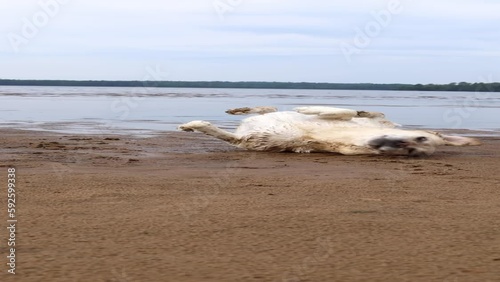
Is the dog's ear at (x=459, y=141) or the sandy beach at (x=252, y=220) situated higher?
the dog's ear at (x=459, y=141)

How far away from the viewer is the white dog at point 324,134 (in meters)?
13.3

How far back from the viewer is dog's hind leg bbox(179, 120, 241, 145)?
1405 centimetres

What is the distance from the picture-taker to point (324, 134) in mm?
13930

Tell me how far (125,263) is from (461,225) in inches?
127

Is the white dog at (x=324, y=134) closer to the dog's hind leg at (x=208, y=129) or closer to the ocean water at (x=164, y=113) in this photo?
the dog's hind leg at (x=208, y=129)

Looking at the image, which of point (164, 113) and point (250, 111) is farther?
point (164, 113)

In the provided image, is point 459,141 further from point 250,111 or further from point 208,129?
point 208,129

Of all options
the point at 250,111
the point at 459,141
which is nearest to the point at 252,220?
the point at 459,141

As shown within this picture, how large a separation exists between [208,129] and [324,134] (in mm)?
2208

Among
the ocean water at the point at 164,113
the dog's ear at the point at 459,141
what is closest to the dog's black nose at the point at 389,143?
the dog's ear at the point at 459,141

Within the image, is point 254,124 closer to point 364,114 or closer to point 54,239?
point 364,114

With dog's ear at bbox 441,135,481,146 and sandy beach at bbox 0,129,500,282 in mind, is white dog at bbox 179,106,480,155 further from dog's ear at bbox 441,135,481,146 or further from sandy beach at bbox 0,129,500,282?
sandy beach at bbox 0,129,500,282

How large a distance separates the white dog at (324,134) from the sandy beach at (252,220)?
0.99 m

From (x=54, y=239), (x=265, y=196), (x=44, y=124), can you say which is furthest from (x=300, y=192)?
(x=44, y=124)
